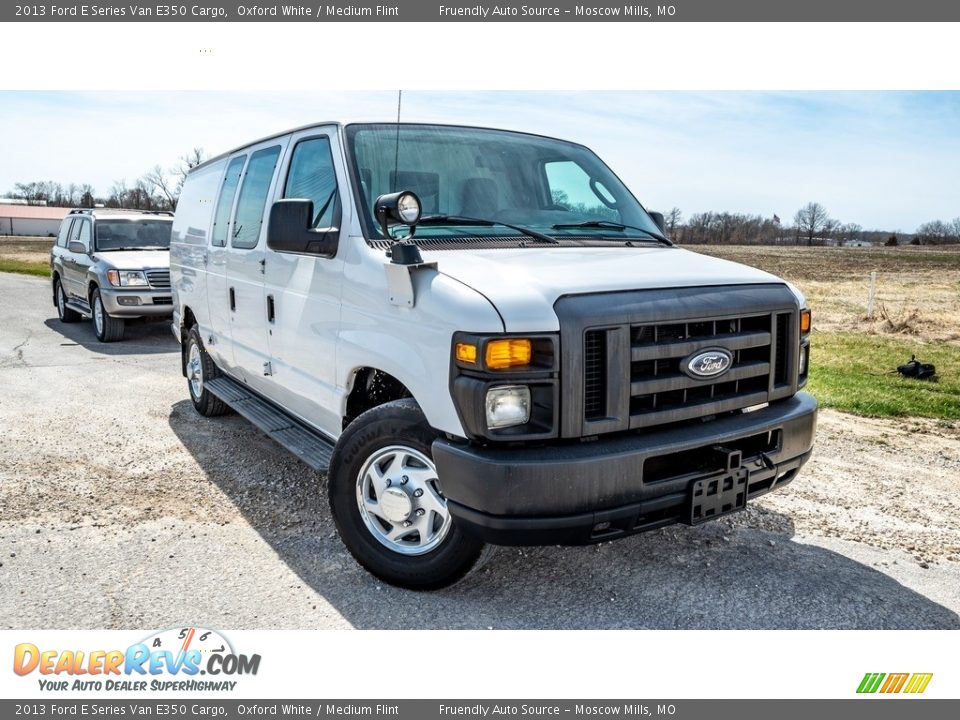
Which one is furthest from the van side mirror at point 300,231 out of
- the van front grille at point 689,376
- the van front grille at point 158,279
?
the van front grille at point 158,279

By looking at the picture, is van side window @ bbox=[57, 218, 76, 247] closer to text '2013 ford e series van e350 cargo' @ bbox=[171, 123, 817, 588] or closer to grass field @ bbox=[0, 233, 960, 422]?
text '2013 ford e series van e350 cargo' @ bbox=[171, 123, 817, 588]

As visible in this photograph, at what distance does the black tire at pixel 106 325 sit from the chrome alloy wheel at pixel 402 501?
940cm

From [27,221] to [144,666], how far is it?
370ft

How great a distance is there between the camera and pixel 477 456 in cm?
314

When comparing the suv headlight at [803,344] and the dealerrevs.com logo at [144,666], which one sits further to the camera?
the suv headlight at [803,344]

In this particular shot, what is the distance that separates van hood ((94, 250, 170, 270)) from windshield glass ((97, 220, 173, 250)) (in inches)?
7.4

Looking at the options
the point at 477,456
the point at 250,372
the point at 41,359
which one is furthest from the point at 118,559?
the point at 41,359

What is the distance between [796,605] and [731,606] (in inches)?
12.3

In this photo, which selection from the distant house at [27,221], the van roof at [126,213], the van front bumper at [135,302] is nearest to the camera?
the van front bumper at [135,302]

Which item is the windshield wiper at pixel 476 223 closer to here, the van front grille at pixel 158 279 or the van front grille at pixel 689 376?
the van front grille at pixel 689 376

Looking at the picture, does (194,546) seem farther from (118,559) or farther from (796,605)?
(796,605)

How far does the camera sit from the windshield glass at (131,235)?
1286 centimetres

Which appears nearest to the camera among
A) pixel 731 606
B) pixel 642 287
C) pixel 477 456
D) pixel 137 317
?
pixel 477 456

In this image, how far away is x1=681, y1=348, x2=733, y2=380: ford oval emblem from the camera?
11.2ft
